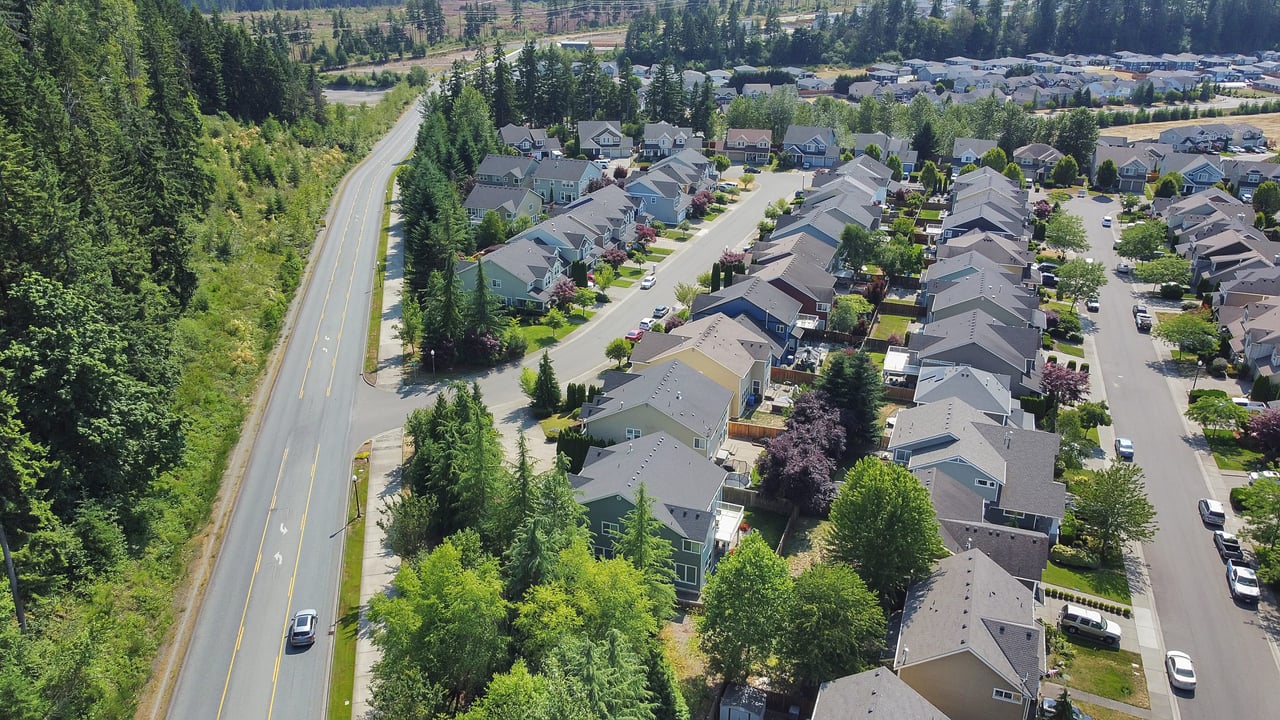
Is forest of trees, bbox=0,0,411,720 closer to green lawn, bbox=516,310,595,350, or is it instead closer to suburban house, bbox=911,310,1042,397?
green lawn, bbox=516,310,595,350

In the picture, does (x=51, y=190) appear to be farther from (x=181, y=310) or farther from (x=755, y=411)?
(x=755, y=411)

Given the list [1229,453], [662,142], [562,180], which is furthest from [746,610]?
[662,142]

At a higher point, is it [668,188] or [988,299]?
[668,188]

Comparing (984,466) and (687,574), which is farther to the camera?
(984,466)

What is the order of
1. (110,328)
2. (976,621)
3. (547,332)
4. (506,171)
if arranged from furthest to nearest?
(506,171) < (547,332) < (110,328) < (976,621)

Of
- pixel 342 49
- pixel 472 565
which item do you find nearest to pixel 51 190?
pixel 472 565

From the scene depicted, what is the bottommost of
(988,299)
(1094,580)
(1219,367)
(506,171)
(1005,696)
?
(1094,580)

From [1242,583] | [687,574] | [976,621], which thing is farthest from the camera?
[687,574]

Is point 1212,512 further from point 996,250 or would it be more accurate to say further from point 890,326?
point 996,250
